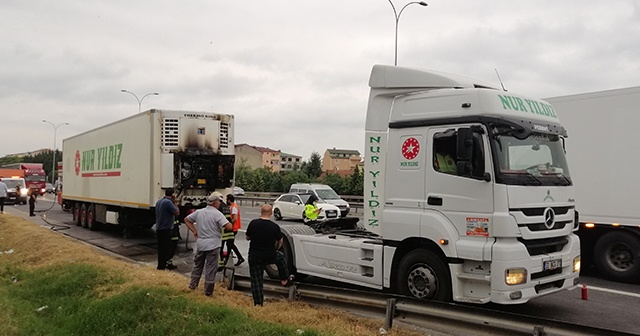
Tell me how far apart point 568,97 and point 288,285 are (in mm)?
6712

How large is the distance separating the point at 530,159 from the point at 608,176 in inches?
150

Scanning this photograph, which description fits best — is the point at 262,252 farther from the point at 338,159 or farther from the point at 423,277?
the point at 338,159

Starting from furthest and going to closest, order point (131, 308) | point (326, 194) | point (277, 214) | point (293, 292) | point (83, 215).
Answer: point (277, 214) < point (326, 194) < point (83, 215) < point (293, 292) < point (131, 308)

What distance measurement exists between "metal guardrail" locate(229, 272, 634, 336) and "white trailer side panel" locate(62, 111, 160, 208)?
799 cm

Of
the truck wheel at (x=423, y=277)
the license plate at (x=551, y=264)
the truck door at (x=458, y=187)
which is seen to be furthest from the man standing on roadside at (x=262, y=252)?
the license plate at (x=551, y=264)

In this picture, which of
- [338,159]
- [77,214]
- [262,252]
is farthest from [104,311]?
[338,159]

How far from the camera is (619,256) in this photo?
9.66m

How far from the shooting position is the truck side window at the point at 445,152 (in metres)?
6.84

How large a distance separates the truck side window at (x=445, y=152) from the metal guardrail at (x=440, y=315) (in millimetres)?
1808

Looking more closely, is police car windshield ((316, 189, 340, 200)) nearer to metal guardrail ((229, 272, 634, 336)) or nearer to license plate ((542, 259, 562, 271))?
metal guardrail ((229, 272, 634, 336))

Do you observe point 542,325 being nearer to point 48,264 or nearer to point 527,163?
point 527,163

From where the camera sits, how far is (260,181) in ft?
204

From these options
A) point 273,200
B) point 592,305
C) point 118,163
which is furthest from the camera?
point 273,200

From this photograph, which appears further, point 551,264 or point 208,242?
point 208,242
